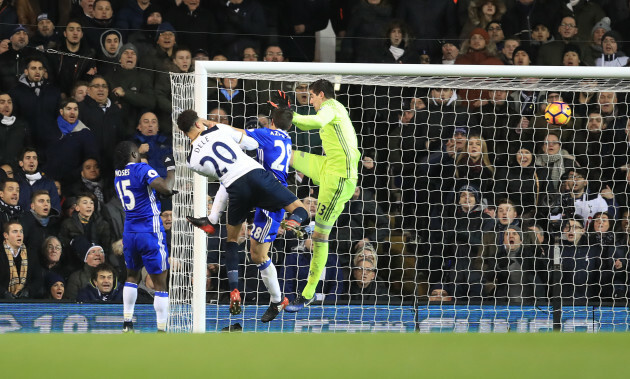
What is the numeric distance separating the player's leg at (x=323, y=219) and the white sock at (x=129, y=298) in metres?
1.27

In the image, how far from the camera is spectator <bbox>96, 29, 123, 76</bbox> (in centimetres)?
1059

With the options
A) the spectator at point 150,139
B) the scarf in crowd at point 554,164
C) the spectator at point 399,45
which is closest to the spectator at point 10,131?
the spectator at point 150,139

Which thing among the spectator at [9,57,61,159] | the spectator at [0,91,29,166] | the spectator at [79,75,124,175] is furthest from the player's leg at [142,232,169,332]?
the spectator at [0,91,29,166]

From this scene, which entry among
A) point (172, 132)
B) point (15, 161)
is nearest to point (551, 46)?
point (172, 132)

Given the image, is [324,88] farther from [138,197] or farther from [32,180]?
[32,180]

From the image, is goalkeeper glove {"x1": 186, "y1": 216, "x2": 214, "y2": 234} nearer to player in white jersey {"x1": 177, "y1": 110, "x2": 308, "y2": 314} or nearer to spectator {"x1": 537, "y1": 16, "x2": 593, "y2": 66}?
player in white jersey {"x1": 177, "y1": 110, "x2": 308, "y2": 314}

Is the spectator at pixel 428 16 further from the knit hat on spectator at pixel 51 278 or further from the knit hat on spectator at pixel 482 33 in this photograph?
the knit hat on spectator at pixel 51 278

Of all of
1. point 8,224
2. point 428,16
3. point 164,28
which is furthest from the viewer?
point 428,16

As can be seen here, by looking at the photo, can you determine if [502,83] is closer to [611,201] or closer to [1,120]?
[611,201]

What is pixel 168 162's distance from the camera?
10.4 m

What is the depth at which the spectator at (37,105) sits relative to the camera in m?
10.2

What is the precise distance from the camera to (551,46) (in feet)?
37.0

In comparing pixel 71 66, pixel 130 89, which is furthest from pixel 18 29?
pixel 130 89

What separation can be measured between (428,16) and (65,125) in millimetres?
3802
